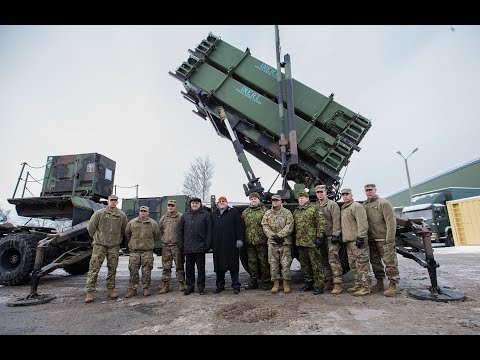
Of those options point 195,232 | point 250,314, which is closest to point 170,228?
point 195,232

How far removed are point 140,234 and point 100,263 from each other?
2.35 feet

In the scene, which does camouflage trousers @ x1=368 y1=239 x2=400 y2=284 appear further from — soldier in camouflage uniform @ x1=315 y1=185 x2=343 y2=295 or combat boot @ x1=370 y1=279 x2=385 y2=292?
soldier in camouflage uniform @ x1=315 y1=185 x2=343 y2=295

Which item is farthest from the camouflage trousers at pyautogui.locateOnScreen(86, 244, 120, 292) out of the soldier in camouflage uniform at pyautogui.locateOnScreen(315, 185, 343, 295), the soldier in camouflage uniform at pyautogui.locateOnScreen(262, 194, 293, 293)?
the soldier in camouflage uniform at pyautogui.locateOnScreen(315, 185, 343, 295)

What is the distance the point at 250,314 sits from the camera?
3352mm

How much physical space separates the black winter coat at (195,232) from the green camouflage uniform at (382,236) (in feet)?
8.27

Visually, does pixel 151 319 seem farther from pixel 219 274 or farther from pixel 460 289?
pixel 460 289

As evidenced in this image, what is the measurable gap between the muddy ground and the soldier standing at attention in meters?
0.31

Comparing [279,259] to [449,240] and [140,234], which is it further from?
[449,240]

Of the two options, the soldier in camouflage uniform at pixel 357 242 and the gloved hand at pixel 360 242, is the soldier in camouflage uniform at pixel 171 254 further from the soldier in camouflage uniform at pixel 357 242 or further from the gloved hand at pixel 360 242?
the gloved hand at pixel 360 242

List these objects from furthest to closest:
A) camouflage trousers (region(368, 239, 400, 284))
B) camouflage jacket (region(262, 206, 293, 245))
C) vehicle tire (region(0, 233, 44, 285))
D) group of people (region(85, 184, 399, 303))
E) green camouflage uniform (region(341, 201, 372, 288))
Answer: vehicle tire (region(0, 233, 44, 285)), camouflage jacket (region(262, 206, 293, 245)), group of people (region(85, 184, 399, 303)), green camouflage uniform (region(341, 201, 372, 288)), camouflage trousers (region(368, 239, 400, 284))

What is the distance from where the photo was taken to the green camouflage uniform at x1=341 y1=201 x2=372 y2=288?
431cm

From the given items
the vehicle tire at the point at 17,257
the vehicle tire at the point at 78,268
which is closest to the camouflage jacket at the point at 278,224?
the vehicle tire at the point at 17,257
